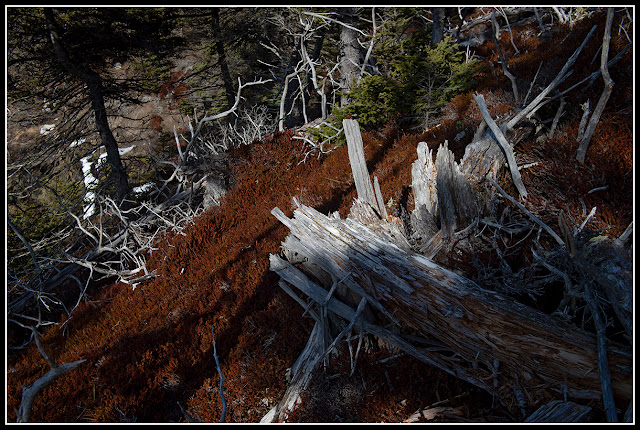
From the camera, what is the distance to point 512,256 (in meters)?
3.51

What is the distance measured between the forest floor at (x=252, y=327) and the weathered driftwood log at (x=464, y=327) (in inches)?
7.2

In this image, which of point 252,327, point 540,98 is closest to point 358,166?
point 252,327

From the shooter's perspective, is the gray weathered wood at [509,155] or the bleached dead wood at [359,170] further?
the bleached dead wood at [359,170]

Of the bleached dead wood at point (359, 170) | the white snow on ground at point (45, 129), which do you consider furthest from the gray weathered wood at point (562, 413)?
the white snow on ground at point (45, 129)

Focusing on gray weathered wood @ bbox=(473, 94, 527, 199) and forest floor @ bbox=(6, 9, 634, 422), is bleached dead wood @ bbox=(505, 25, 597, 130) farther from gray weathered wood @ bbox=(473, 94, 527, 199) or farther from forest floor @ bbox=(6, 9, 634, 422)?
gray weathered wood @ bbox=(473, 94, 527, 199)

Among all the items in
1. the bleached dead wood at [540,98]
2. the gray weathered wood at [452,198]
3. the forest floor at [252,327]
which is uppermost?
the bleached dead wood at [540,98]

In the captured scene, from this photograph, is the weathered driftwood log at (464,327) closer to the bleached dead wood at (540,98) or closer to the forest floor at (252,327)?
the forest floor at (252,327)

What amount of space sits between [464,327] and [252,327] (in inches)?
98.4

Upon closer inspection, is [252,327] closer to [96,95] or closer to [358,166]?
[358,166]

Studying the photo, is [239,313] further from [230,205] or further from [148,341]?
[230,205]

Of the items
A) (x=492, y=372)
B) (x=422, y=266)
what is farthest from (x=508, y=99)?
(x=492, y=372)

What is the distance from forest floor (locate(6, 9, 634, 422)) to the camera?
3.04 meters

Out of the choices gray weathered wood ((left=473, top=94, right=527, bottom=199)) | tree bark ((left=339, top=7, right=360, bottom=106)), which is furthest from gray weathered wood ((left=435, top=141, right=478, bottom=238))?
tree bark ((left=339, top=7, right=360, bottom=106))

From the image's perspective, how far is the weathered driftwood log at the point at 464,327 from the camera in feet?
8.04
